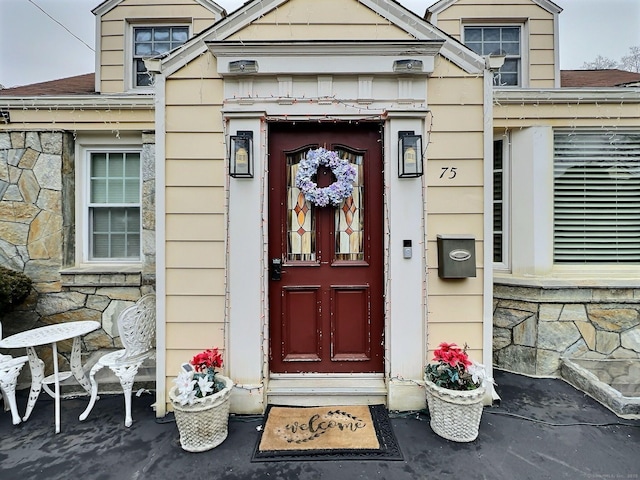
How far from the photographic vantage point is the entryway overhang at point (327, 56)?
7.86ft

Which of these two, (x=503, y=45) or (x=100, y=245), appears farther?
(x=503, y=45)

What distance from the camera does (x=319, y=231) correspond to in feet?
8.61

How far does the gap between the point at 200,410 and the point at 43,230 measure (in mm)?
2585

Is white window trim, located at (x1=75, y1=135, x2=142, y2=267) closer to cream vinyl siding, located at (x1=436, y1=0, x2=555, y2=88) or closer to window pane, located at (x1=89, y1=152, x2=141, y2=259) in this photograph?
window pane, located at (x1=89, y1=152, x2=141, y2=259)

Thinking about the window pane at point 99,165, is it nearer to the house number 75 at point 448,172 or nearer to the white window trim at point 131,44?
the white window trim at point 131,44

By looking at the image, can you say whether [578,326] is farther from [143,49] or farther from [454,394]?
[143,49]

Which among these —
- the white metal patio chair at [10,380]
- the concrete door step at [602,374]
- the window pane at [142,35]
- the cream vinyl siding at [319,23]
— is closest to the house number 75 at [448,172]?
the cream vinyl siding at [319,23]

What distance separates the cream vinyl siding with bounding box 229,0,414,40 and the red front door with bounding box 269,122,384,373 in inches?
29.0

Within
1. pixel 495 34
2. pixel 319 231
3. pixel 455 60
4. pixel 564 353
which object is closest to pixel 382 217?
pixel 319 231

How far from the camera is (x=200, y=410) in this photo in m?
2.03

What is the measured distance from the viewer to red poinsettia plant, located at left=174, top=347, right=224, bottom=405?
2.04 m

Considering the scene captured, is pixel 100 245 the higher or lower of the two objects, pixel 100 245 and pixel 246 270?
the higher

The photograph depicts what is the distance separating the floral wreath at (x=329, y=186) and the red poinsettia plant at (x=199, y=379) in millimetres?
1377

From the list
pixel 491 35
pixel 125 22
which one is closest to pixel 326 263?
pixel 491 35
